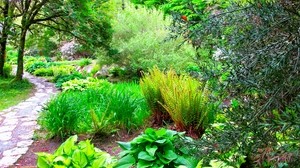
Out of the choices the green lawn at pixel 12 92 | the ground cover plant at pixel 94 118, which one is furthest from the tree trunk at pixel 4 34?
the ground cover plant at pixel 94 118

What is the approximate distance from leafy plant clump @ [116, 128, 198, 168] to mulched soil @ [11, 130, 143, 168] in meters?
1.19

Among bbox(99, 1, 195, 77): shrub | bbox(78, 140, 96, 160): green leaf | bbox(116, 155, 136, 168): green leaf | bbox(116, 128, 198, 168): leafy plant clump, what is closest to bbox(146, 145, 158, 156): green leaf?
bbox(116, 128, 198, 168): leafy plant clump

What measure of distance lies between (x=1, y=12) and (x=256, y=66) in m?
11.2

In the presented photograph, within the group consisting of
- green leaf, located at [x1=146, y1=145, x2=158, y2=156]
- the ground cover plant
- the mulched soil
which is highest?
green leaf, located at [x1=146, y1=145, x2=158, y2=156]

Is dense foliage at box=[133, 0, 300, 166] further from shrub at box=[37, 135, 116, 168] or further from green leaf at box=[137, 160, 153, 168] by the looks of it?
shrub at box=[37, 135, 116, 168]

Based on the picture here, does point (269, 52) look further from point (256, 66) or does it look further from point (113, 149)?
point (113, 149)

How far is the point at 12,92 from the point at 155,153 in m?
7.99

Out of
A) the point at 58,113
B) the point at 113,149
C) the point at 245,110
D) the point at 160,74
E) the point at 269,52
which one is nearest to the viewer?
the point at 269,52

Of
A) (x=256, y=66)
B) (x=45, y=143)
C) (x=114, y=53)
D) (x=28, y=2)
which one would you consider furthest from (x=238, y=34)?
(x=28, y=2)

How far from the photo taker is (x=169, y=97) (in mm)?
3908

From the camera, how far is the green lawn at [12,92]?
8074 mm

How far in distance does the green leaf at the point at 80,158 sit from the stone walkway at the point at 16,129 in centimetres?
155

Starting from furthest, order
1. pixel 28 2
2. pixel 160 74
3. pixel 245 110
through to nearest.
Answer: pixel 28 2, pixel 160 74, pixel 245 110

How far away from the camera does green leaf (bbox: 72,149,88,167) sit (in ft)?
7.89
